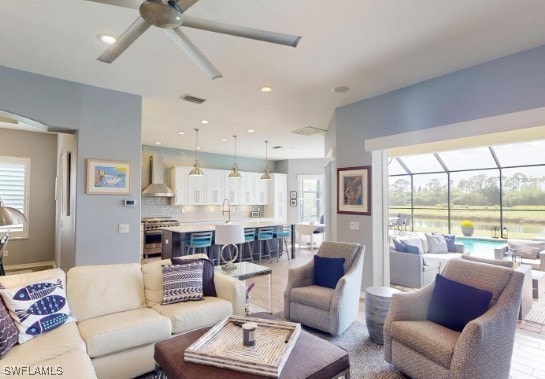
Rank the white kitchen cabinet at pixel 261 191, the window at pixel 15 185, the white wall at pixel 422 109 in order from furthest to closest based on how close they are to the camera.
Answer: the white kitchen cabinet at pixel 261 191
the window at pixel 15 185
the white wall at pixel 422 109

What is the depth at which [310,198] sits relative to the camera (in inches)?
419

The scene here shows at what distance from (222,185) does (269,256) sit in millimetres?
2985

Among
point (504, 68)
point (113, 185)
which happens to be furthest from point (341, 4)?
point (113, 185)

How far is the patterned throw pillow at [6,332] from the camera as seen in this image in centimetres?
183

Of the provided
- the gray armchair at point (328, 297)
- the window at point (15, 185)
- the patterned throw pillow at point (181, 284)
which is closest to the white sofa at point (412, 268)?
the gray armchair at point (328, 297)

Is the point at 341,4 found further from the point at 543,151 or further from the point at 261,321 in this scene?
the point at 543,151

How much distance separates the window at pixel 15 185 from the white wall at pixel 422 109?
622 centimetres

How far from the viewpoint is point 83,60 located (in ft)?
10.3

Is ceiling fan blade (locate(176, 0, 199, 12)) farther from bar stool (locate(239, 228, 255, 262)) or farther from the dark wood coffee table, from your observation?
bar stool (locate(239, 228, 255, 262))

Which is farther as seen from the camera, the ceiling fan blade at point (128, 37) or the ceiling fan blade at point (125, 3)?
the ceiling fan blade at point (128, 37)

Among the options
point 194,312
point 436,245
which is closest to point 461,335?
point 194,312

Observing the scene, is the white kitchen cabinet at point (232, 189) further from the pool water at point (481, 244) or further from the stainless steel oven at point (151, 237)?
the pool water at point (481, 244)

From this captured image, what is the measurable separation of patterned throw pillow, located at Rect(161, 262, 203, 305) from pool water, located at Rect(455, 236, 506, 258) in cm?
629

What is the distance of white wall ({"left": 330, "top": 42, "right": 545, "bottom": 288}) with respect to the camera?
292 cm
